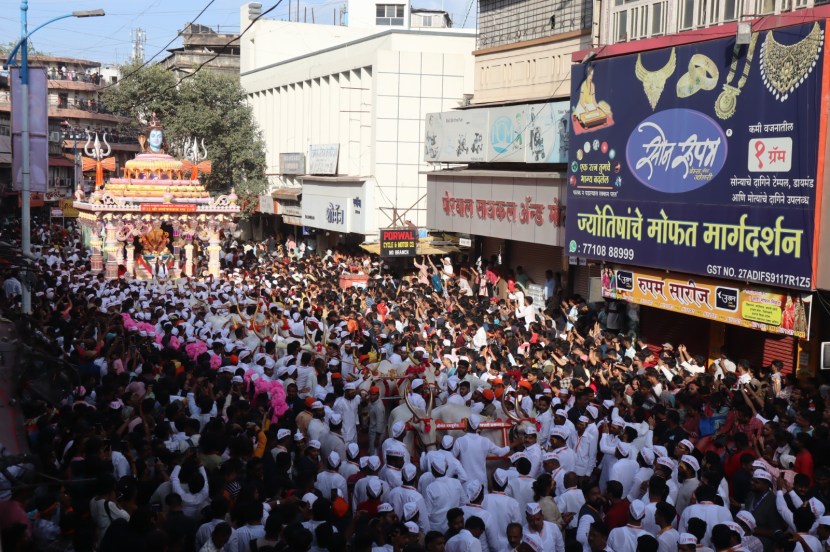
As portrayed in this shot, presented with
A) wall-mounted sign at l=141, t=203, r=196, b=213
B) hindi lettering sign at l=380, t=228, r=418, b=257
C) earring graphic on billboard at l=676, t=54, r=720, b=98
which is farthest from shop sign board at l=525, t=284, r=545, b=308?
wall-mounted sign at l=141, t=203, r=196, b=213

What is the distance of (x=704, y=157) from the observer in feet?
50.7

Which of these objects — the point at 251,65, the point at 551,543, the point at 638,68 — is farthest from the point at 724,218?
the point at 251,65

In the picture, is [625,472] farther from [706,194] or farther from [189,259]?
[189,259]

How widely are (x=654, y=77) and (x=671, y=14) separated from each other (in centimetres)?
131

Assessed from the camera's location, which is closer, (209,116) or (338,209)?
(338,209)

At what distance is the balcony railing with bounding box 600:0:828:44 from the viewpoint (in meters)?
15.0

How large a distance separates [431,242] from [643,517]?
2006 cm

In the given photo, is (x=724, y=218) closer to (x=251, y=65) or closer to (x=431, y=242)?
(x=431, y=242)

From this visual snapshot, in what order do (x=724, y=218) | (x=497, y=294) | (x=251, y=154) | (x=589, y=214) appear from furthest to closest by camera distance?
(x=251, y=154) → (x=497, y=294) → (x=589, y=214) → (x=724, y=218)

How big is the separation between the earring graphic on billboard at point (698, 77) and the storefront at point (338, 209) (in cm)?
1698

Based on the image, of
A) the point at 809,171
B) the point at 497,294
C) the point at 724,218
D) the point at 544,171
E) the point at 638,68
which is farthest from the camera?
the point at 497,294

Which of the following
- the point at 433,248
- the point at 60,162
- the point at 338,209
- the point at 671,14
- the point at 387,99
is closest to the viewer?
the point at 671,14

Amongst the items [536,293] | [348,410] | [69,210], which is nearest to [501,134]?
[536,293]

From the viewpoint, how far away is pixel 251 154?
4272cm
